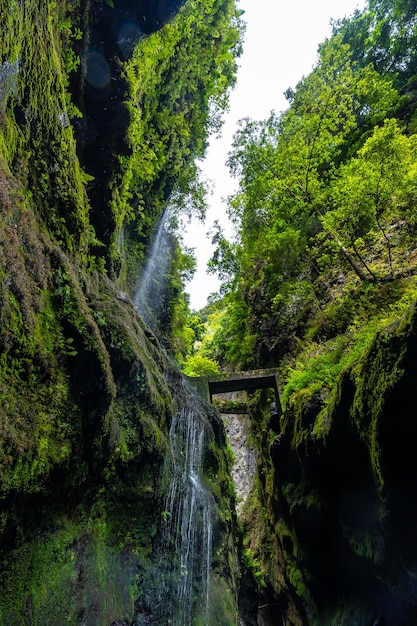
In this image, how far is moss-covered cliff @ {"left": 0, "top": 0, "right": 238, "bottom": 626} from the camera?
342 cm

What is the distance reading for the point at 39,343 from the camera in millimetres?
3777

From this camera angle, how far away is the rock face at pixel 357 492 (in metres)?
3.86

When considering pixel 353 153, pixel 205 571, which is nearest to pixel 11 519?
pixel 205 571

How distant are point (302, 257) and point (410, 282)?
4683 mm

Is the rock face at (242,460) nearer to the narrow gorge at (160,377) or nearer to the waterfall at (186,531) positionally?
the narrow gorge at (160,377)

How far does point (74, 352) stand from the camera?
4.35m

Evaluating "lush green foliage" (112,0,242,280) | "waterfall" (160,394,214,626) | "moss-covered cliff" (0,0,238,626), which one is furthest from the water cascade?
"lush green foliage" (112,0,242,280)

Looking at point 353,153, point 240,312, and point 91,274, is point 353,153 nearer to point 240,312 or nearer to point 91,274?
point 240,312

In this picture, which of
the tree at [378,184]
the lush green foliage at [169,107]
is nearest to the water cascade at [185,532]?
the lush green foliage at [169,107]

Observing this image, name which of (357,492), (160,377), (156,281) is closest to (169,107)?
(156,281)

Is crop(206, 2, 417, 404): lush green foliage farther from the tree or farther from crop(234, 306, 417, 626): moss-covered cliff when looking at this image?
crop(234, 306, 417, 626): moss-covered cliff

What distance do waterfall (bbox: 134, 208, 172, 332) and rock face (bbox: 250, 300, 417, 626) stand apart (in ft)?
23.9

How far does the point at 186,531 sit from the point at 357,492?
350 centimetres

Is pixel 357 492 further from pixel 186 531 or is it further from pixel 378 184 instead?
pixel 378 184
